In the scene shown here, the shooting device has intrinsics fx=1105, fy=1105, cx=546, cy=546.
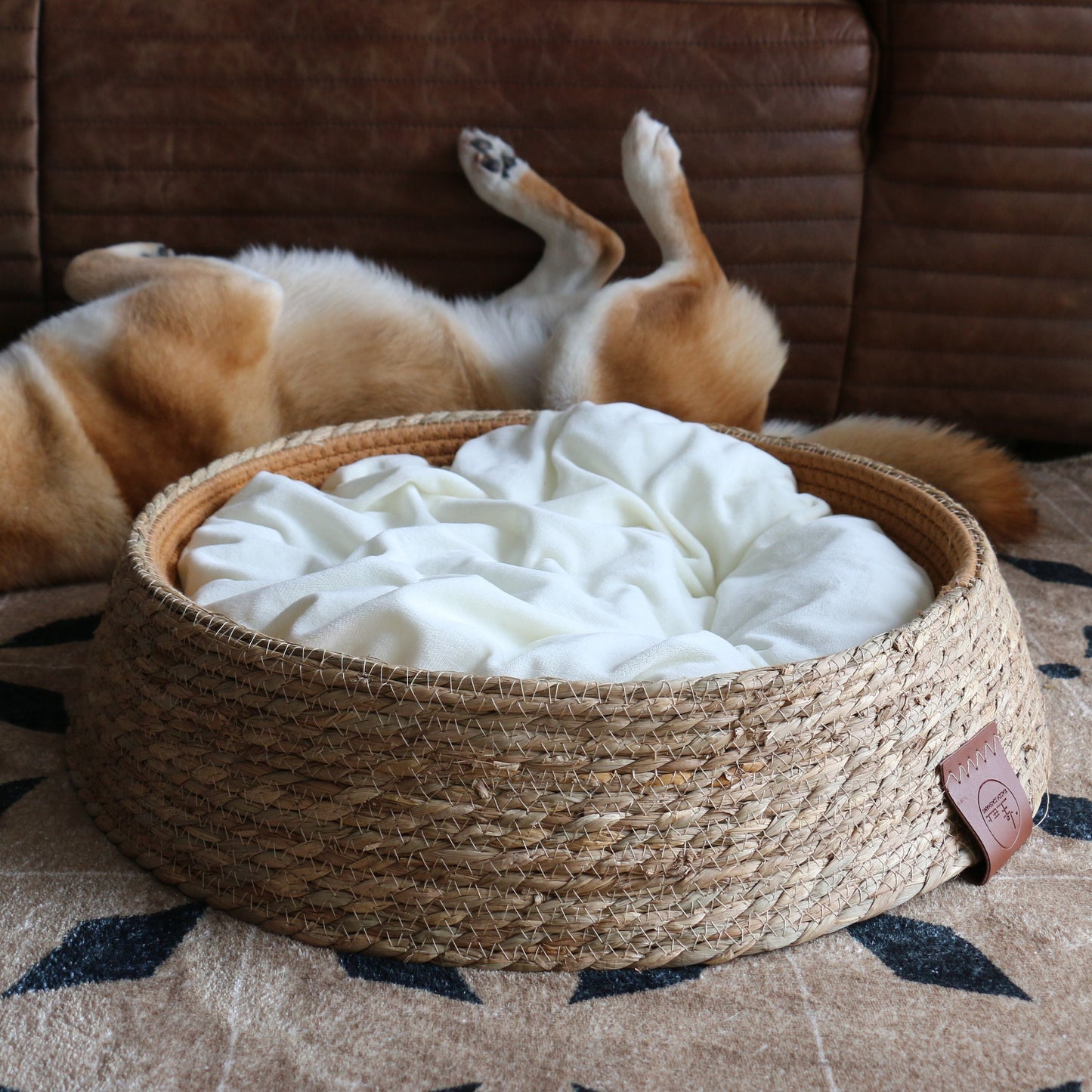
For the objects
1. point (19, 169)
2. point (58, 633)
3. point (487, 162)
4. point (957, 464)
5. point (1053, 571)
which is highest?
point (487, 162)

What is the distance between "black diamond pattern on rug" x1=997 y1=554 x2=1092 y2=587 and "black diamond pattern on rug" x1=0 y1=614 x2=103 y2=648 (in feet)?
4.28

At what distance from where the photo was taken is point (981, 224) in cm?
186

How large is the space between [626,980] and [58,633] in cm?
94

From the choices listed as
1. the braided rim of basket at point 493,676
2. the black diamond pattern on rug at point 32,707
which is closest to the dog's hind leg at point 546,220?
the braided rim of basket at point 493,676

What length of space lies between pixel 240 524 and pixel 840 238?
117 cm

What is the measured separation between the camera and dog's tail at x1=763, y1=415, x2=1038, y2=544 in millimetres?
1516

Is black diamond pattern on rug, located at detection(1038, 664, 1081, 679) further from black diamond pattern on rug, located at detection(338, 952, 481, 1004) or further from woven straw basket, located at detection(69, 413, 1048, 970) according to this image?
black diamond pattern on rug, located at detection(338, 952, 481, 1004)

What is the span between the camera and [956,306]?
1915 mm

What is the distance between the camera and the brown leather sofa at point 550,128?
5.79ft

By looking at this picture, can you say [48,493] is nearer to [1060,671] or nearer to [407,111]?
[407,111]

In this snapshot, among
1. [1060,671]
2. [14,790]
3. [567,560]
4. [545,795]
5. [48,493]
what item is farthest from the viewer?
[48,493]

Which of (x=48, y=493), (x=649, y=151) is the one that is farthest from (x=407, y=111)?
(x=48, y=493)

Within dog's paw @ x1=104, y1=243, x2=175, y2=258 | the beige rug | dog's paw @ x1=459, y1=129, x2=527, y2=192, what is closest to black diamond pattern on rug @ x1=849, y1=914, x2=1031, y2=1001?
the beige rug

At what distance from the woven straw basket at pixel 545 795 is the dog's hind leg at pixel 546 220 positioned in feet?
3.34
